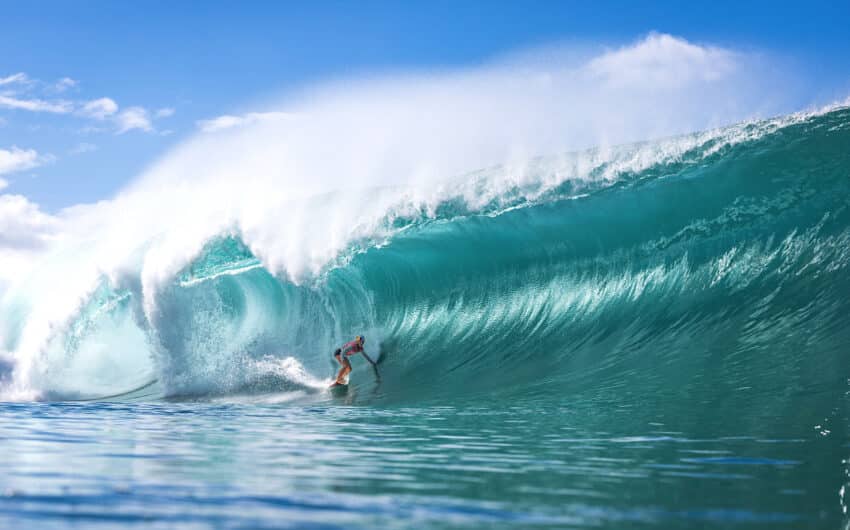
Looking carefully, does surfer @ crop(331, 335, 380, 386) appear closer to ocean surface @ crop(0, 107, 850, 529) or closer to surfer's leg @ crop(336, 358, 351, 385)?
surfer's leg @ crop(336, 358, 351, 385)

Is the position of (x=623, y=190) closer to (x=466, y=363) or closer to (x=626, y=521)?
(x=466, y=363)

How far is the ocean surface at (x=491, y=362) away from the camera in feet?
11.6

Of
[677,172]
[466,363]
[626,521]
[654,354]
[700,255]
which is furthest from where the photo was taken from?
[677,172]

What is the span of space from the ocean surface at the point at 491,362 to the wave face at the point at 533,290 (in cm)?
4

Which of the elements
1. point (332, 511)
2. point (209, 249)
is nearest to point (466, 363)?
point (209, 249)

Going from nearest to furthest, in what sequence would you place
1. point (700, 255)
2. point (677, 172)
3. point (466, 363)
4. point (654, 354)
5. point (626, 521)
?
1. point (626, 521)
2. point (654, 354)
3. point (466, 363)
4. point (700, 255)
5. point (677, 172)

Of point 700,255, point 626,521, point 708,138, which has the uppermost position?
point 708,138

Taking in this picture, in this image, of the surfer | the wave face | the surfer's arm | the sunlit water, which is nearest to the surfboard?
the surfer

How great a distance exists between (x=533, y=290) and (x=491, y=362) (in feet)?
7.43

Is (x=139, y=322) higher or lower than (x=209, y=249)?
lower

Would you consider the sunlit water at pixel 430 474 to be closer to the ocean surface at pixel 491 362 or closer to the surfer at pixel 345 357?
the ocean surface at pixel 491 362

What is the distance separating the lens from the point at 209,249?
1339cm

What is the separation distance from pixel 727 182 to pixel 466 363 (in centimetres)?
523

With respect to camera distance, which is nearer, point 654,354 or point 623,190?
point 654,354
